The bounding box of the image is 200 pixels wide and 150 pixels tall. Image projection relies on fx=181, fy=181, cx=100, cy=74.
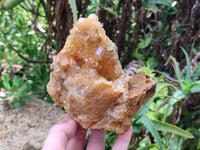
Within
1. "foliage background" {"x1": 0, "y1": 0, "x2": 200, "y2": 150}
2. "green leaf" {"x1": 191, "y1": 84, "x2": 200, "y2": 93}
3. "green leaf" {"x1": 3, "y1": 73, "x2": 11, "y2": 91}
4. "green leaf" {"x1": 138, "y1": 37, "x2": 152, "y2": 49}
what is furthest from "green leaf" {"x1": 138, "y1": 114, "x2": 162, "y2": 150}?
"green leaf" {"x1": 3, "y1": 73, "x2": 11, "y2": 91}

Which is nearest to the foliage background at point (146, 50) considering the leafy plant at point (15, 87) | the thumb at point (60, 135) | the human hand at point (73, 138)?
the leafy plant at point (15, 87)

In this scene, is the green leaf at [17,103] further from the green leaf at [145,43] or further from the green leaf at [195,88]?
the green leaf at [195,88]

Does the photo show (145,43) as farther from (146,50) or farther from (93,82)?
(93,82)

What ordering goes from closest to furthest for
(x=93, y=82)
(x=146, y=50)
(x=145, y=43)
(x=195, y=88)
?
(x=93, y=82) → (x=195, y=88) → (x=145, y=43) → (x=146, y=50)

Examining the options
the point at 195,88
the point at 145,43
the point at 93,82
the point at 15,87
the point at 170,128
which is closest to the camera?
the point at 93,82

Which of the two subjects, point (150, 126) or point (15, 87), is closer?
point (150, 126)

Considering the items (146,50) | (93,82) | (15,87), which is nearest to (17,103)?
(15,87)
